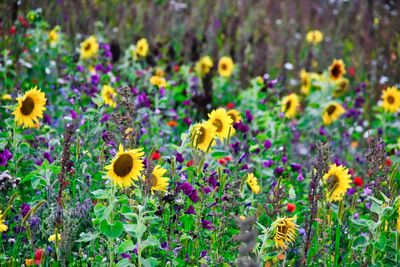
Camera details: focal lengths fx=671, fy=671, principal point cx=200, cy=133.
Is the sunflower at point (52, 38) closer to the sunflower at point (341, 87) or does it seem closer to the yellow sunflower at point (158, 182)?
the sunflower at point (341, 87)

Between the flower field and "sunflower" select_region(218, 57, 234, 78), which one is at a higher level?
"sunflower" select_region(218, 57, 234, 78)

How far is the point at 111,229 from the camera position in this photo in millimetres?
2340

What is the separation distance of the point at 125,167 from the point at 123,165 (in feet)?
0.04

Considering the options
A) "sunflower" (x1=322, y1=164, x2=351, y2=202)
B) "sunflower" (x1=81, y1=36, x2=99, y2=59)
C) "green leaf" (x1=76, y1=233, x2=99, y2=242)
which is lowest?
"green leaf" (x1=76, y1=233, x2=99, y2=242)

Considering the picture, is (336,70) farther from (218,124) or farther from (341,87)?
(218,124)

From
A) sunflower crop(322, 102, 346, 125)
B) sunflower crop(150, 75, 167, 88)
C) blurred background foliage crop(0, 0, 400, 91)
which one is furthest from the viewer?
blurred background foliage crop(0, 0, 400, 91)

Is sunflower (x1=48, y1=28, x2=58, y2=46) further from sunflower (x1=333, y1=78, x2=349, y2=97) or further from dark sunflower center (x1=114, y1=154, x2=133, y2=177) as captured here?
dark sunflower center (x1=114, y1=154, x2=133, y2=177)

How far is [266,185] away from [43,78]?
87.7 inches

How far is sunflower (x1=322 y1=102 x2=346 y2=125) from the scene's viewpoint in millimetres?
4934

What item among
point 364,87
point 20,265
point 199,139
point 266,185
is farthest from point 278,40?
point 20,265

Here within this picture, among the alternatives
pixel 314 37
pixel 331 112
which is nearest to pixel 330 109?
pixel 331 112

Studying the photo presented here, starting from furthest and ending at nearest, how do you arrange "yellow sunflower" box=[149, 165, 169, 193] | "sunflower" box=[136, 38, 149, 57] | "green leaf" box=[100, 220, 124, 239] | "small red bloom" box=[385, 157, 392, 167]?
"sunflower" box=[136, 38, 149, 57] → "small red bloom" box=[385, 157, 392, 167] → "yellow sunflower" box=[149, 165, 169, 193] → "green leaf" box=[100, 220, 124, 239]

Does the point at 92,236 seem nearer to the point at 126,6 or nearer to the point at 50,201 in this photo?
the point at 50,201

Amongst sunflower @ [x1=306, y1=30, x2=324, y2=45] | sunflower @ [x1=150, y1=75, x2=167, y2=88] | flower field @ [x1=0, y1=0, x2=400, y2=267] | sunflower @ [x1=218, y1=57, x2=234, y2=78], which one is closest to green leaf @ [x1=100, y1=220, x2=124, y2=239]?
flower field @ [x1=0, y1=0, x2=400, y2=267]
